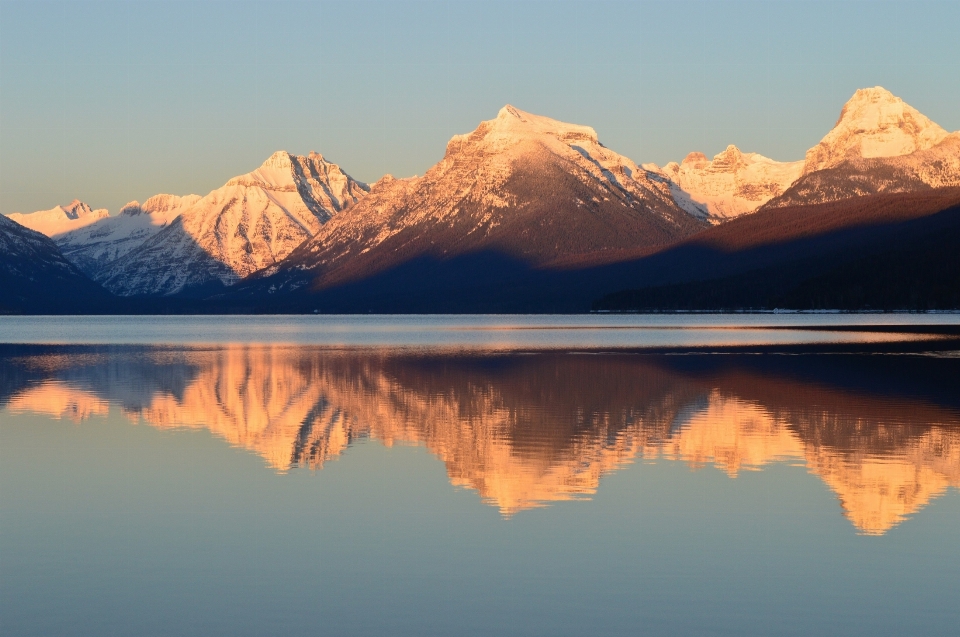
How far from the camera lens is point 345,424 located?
45.7 m

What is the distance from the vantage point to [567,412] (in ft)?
159

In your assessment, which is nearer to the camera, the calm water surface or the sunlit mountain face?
the calm water surface

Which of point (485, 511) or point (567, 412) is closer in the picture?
point (485, 511)

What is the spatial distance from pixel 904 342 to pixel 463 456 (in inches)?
3156

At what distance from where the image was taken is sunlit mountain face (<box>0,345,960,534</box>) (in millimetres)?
33219

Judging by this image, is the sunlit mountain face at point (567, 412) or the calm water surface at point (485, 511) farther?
the sunlit mountain face at point (567, 412)

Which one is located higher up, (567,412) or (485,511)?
(567,412)

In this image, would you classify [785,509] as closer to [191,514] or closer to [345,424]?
[191,514]

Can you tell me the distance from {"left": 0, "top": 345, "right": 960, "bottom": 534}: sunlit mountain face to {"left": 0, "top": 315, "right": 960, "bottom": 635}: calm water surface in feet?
0.67

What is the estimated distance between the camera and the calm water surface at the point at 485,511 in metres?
20.0

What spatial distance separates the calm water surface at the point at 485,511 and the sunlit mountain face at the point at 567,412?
203mm

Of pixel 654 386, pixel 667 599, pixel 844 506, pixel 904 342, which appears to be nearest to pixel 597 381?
pixel 654 386

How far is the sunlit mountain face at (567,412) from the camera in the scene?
33219 mm

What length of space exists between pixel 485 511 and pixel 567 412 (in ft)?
67.6
